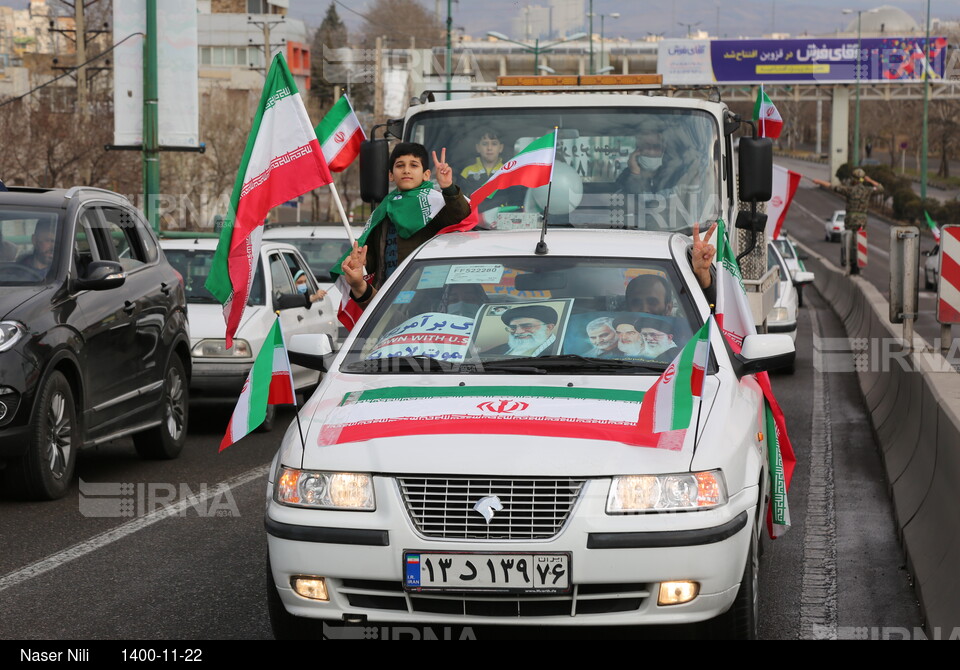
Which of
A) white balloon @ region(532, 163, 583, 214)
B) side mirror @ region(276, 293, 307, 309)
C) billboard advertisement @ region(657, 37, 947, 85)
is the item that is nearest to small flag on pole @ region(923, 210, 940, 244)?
side mirror @ region(276, 293, 307, 309)

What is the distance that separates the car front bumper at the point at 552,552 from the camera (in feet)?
16.0

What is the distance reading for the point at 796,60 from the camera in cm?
9494

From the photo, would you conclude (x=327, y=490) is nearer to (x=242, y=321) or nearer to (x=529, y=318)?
(x=529, y=318)

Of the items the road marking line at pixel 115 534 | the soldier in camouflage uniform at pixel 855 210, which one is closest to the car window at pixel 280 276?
the road marking line at pixel 115 534

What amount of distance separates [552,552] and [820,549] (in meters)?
3.26

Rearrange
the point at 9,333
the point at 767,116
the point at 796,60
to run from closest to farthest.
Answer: the point at 9,333 → the point at 767,116 → the point at 796,60

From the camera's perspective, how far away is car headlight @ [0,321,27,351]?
8.34 m

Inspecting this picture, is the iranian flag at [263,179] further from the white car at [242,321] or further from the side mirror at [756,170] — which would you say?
the white car at [242,321]

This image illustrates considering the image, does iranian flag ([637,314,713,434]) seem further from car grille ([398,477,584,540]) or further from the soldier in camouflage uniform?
the soldier in camouflage uniform

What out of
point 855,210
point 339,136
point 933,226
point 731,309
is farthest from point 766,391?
point 855,210

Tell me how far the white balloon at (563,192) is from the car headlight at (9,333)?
131 inches

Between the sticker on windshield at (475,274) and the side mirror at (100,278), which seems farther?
the side mirror at (100,278)

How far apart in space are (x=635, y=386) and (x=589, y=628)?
102cm

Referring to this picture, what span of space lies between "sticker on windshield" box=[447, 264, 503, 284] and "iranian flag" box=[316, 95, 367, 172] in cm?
386
